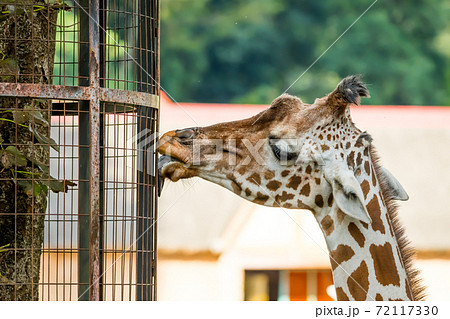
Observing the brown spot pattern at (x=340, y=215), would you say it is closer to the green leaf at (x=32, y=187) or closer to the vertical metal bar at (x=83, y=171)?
the vertical metal bar at (x=83, y=171)

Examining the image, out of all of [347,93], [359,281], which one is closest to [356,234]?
[359,281]

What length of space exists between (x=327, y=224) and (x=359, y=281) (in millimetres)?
353

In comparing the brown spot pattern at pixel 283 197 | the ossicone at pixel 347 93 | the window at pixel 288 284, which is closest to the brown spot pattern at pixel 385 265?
the brown spot pattern at pixel 283 197

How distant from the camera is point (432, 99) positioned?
84.0ft

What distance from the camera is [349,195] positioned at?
491 cm

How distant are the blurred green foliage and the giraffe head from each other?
17974 millimetres

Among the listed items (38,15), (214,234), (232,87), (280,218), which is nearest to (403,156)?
(280,218)

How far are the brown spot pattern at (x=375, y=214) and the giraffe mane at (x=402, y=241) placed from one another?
122mm

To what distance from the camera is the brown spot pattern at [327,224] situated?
5.11 m

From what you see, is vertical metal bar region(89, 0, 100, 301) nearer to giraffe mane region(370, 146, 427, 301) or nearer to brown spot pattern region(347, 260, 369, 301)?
brown spot pattern region(347, 260, 369, 301)

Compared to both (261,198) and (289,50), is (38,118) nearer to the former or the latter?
(261,198)

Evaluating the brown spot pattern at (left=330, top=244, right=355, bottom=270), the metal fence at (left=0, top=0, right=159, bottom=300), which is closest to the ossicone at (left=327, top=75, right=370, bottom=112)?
the brown spot pattern at (left=330, top=244, right=355, bottom=270)

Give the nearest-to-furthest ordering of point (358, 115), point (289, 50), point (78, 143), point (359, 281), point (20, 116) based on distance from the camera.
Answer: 1. point (20, 116)
2. point (78, 143)
3. point (359, 281)
4. point (358, 115)
5. point (289, 50)

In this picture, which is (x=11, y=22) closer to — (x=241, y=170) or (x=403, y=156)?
(x=241, y=170)
